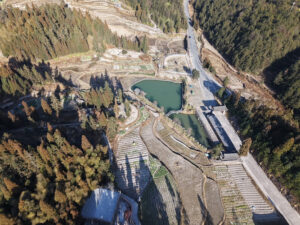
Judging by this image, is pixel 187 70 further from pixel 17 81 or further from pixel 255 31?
pixel 17 81

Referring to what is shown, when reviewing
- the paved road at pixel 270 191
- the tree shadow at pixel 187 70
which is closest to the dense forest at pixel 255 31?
the tree shadow at pixel 187 70

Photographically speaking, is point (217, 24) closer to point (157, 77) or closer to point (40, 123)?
point (157, 77)

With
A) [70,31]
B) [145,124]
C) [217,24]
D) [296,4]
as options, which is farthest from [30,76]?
[296,4]

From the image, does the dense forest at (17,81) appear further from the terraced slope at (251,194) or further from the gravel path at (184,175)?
the terraced slope at (251,194)

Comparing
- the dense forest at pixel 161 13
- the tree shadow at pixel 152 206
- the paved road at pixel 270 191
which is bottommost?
the tree shadow at pixel 152 206

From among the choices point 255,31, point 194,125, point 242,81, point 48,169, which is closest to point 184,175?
point 194,125

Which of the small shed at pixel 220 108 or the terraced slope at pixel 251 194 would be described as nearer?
the terraced slope at pixel 251 194
